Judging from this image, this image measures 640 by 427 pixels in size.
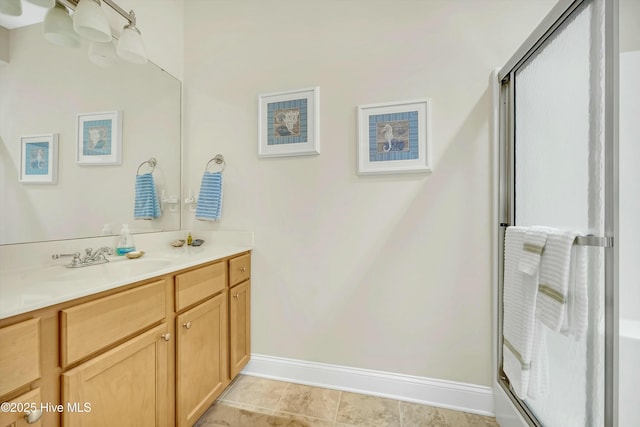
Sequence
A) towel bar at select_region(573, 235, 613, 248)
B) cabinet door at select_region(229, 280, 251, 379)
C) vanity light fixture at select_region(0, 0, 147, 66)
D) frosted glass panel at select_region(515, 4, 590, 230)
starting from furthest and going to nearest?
cabinet door at select_region(229, 280, 251, 379), vanity light fixture at select_region(0, 0, 147, 66), frosted glass panel at select_region(515, 4, 590, 230), towel bar at select_region(573, 235, 613, 248)

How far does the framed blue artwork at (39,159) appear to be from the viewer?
3.54 feet

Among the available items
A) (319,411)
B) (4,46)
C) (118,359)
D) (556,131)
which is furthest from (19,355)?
(556,131)

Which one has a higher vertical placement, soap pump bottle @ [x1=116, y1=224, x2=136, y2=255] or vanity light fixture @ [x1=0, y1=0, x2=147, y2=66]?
vanity light fixture @ [x1=0, y1=0, x2=147, y2=66]

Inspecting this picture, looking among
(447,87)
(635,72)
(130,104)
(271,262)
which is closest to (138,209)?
(130,104)

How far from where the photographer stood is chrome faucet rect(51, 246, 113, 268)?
3.79 feet

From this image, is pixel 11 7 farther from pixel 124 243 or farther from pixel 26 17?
pixel 124 243

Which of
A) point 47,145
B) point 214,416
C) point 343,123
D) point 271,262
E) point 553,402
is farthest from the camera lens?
point 271,262

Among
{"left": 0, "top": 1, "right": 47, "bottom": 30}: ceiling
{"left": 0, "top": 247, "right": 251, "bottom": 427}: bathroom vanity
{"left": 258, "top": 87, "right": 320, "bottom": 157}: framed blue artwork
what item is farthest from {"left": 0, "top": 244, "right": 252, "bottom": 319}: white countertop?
{"left": 0, "top": 1, "right": 47, "bottom": 30}: ceiling

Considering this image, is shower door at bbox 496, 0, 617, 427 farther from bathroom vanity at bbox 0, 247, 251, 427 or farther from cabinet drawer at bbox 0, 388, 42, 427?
cabinet drawer at bbox 0, 388, 42, 427

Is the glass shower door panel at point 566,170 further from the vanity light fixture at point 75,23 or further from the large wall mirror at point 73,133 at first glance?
the large wall mirror at point 73,133

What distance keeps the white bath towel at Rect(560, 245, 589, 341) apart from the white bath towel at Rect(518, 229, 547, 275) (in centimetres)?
10

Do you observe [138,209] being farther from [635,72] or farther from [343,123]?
[635,72]

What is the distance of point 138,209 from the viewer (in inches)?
62.6

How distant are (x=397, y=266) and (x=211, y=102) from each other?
1742mm
